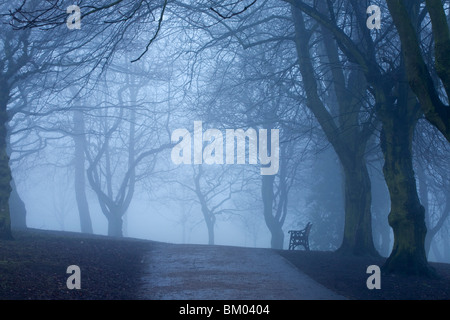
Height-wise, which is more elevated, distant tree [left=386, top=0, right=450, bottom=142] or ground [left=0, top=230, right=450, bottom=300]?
distant tree [left=386, top=0, right=450, bottom=142]

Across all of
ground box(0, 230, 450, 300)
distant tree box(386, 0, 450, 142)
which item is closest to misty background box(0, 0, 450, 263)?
ground box(0, 230, 450, 300)

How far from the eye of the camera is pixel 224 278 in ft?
28.6

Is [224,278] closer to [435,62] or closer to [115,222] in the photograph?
[435,62]

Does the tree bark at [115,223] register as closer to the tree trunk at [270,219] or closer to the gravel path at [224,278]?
the tree trunk at [270,219]

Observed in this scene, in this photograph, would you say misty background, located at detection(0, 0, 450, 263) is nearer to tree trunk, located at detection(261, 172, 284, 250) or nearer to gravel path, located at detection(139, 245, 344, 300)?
Answer: tree trunk, located at detection(261, 172, 284, 250)

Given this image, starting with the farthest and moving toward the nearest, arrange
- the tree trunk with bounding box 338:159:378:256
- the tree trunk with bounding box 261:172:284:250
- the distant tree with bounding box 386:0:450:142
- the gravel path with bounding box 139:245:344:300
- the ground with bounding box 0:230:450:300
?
the tree trunk with bounding box 261:172:284:250 < the tree trunk with bounding box 338:159:378:256 < the distant tree with bounding box 386:0:450:142 < the gravel path with bounding box 139:245:344:300 < the ground with bounding box 0:230:450:300

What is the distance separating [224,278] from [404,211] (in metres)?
4.15

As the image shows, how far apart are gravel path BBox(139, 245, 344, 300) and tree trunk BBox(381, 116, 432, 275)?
2239mm

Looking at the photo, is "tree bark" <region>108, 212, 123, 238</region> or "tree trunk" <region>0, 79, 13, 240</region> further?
"tree bark" <region>108, 212, 123, 238</region>

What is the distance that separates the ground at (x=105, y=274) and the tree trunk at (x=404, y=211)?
47cm

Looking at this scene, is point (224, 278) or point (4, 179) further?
point (4, 179)

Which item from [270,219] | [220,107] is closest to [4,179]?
[220,107]

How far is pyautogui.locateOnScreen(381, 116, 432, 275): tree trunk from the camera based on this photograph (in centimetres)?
980
